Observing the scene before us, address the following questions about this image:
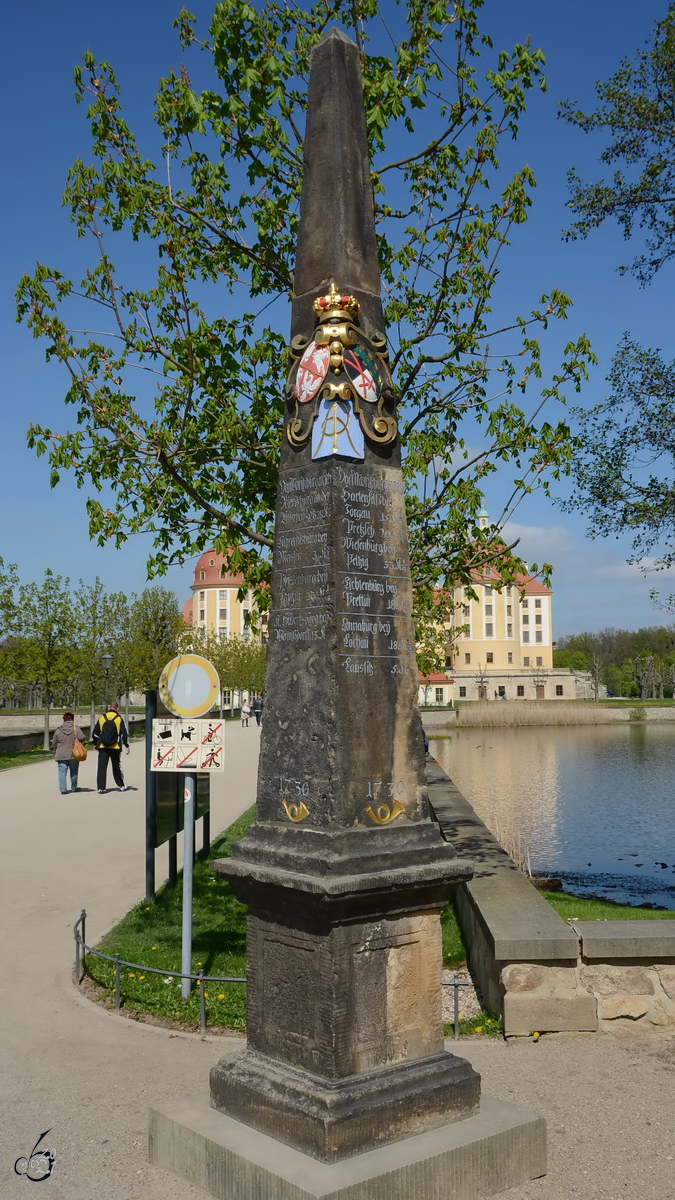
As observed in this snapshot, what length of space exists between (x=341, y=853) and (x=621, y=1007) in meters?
2.99

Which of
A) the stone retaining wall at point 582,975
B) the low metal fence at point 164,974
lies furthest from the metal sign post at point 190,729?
the stone retaining wall at point 582,975

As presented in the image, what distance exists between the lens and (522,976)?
6.44 metres

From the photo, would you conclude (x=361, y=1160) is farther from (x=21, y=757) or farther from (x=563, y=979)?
(x=21, y=757)

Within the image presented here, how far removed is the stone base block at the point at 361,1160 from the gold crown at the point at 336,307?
365cm

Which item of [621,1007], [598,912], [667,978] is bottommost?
[598,912]

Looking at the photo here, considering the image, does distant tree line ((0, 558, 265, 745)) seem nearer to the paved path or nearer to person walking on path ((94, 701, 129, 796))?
person walking on path ((94, 701, 129, 796))

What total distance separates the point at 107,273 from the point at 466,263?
3.57 metres

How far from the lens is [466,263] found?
10398 mm

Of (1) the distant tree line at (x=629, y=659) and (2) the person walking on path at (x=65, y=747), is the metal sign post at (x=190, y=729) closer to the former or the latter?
(2) the person walking on path at (x=65, y=747)

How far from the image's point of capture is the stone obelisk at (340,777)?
4.41 m

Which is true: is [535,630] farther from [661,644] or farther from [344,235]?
[344,235]

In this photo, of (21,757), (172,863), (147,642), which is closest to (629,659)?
(147,642)

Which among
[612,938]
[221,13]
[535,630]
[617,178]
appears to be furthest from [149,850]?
[535,630]

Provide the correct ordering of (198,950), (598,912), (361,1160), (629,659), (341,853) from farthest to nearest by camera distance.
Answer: (629,659) → (598,912) → (198,950) → (341,853) → (361,1160)
